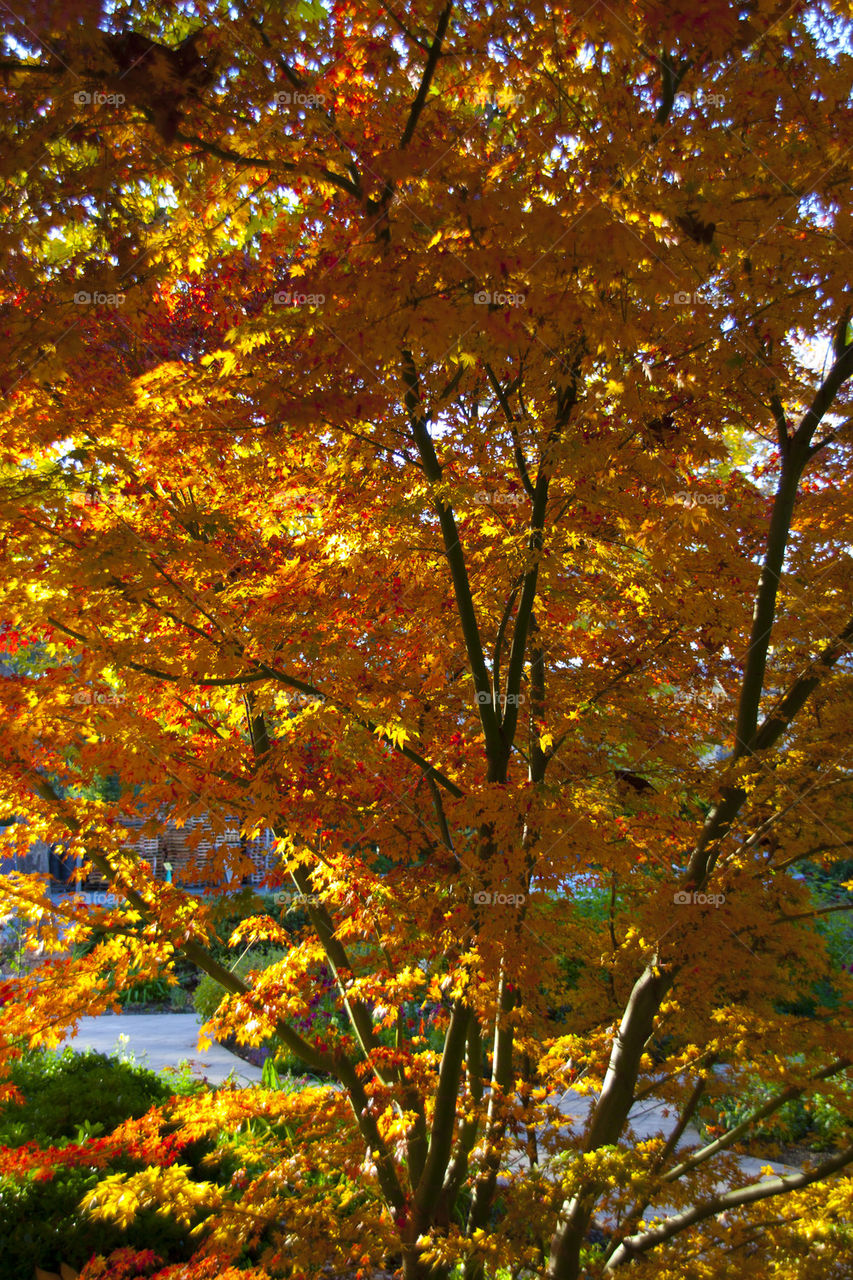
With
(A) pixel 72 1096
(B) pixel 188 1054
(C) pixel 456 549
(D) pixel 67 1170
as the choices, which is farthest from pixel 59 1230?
(C) pixel 456 549

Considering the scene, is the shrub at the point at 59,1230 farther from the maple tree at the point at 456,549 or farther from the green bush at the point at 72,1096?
the maple tree at the point at 456,549

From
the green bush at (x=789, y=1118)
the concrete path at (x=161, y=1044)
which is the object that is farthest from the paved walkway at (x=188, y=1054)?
the green bush at (x=789, y=1118)

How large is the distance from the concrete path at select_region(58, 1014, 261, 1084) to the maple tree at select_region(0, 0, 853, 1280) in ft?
11.9

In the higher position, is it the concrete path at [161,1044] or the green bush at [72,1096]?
the green bush at [72,1096]

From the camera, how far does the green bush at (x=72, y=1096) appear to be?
5855 mm

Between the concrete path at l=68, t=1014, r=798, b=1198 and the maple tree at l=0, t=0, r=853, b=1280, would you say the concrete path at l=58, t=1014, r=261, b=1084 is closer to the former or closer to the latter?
the concrete path at l=68, t=1014, r=798, b=1198

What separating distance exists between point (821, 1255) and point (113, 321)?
603 centimetres

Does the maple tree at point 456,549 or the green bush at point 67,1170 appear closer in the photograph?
the maple tree at point 456,549

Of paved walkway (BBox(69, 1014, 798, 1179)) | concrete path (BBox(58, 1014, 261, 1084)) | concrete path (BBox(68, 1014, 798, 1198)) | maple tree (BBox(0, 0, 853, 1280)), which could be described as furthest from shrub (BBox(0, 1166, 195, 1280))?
concrete path (BBox(58, 1014, 261, 1084))

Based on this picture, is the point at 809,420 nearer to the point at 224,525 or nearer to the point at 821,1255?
the point at 224,525

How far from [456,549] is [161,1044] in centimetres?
847

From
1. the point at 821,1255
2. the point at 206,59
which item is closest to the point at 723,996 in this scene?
the point at 821,1255

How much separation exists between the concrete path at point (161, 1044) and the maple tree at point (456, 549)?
3615mm

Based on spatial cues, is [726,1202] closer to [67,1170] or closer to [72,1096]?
[67,1170]
